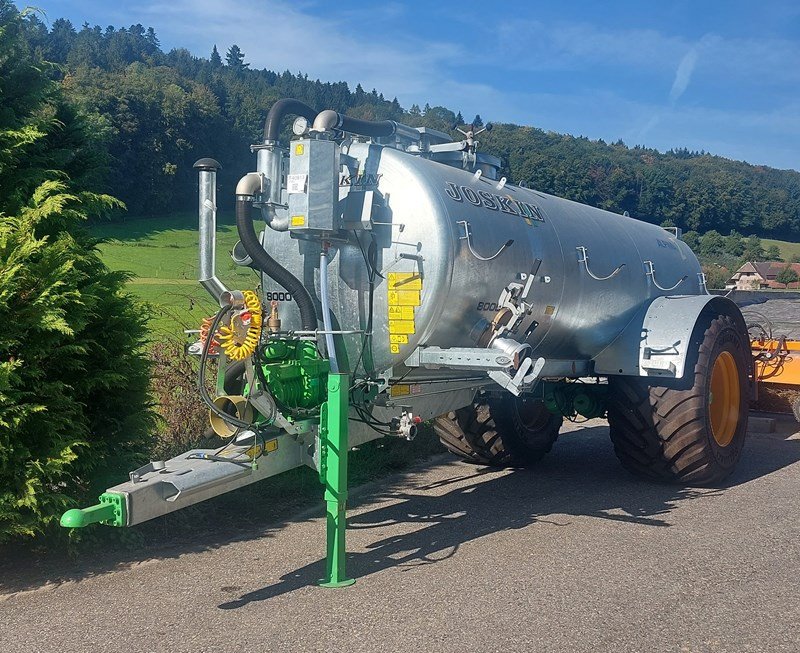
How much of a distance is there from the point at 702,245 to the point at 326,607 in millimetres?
54002

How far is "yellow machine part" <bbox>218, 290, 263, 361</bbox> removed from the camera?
15.7 feet

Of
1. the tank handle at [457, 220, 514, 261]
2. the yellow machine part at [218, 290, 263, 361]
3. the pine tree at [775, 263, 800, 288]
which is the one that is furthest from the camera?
the pine tree at [775, 263, 800, 288]

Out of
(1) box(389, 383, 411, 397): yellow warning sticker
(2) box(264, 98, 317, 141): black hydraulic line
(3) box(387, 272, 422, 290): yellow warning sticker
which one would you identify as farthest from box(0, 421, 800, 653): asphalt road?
(2) box(264, 98, 317, 141): black hydraulic line

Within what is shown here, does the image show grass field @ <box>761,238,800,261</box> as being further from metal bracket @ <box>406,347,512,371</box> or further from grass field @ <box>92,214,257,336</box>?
metal bracket @ <box>406,347,512,371</box>

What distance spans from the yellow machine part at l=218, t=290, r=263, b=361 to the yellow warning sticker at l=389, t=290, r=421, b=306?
3.59ft

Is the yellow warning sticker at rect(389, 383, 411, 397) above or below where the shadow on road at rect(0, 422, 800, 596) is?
above

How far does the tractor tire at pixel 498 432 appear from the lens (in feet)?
27.6

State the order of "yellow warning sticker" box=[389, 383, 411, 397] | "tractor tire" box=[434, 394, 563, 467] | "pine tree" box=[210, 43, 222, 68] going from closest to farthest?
1. "yellow warning sticker" box=[389, 383, 411, 397]
2. "tractor tire" box=[434, 394, 563, 467]
3. "pine tree" box=[210, 43, 222, 68]

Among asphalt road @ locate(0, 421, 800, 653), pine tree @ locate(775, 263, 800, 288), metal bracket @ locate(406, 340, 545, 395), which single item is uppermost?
metal bracket @ locate(406, 340, 545, 395)

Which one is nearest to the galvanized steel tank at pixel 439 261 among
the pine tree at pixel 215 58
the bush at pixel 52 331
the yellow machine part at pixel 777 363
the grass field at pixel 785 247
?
the bush at pixel 52 331

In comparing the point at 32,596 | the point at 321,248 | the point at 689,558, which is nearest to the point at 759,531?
the point at 689,558

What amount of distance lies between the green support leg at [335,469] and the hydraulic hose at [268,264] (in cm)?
69

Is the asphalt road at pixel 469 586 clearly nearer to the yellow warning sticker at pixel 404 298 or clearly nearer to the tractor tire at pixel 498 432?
the tractor tire at pixel 498 432

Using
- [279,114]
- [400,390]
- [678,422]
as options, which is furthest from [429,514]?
[279,114]
